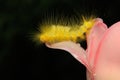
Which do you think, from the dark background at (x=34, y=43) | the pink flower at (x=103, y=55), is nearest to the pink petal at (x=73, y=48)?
the pink flower at (x=103, y=55)

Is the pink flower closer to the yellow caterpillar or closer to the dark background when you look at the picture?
the yellow caterpillar

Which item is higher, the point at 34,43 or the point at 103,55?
the point at 34,43

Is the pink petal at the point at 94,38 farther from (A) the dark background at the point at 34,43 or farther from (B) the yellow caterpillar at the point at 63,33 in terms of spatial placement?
(A) the dark background at the point at 34,43

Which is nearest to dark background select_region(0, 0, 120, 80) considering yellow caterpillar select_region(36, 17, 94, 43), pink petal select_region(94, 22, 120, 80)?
yellow caterpillar select_region(36, 17, 94, 43)

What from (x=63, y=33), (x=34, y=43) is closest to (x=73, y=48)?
(x=63, y=33)

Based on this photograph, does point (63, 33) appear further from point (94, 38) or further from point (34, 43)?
point (34, 43)

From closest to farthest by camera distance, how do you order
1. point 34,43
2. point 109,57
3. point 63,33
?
point 109,57, point 63,33, point 34,43

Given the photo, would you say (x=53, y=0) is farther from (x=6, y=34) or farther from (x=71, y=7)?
(x=6, y=34)
